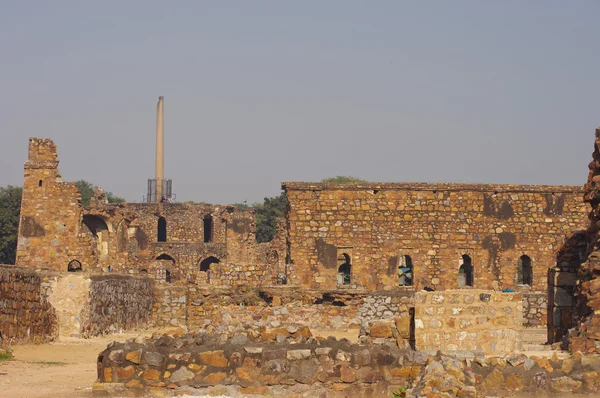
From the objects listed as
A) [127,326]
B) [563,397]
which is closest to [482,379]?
[563,397]

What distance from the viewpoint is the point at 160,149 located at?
75750mm

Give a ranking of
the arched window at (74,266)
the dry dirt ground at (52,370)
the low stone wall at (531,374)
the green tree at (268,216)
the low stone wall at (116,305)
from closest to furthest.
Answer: the low stone wall at (531,374) < the dry dirt ground at (52,370) < the low stone wall at (116,305) < the arched window at (74,266) < the green tree at (268,216)

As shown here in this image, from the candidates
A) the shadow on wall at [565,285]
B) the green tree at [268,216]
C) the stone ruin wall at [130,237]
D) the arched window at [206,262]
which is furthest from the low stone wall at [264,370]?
the green tree at [268,216]

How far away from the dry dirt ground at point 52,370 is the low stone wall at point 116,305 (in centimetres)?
67

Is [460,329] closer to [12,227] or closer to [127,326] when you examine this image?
[127,326]

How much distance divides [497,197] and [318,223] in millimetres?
5363

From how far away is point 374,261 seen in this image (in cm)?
3203

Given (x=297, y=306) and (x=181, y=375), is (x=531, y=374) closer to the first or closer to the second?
(x=181, y=375)

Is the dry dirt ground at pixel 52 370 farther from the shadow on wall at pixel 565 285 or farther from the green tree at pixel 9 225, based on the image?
the green tree at pixel 9 225

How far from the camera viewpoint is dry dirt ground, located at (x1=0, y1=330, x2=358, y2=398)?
40.2 ft

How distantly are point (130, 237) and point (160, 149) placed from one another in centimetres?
1682

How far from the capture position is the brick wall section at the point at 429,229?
103 feet

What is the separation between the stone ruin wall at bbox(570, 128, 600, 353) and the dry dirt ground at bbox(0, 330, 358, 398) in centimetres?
610

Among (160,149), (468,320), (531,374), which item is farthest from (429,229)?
(160,149)
